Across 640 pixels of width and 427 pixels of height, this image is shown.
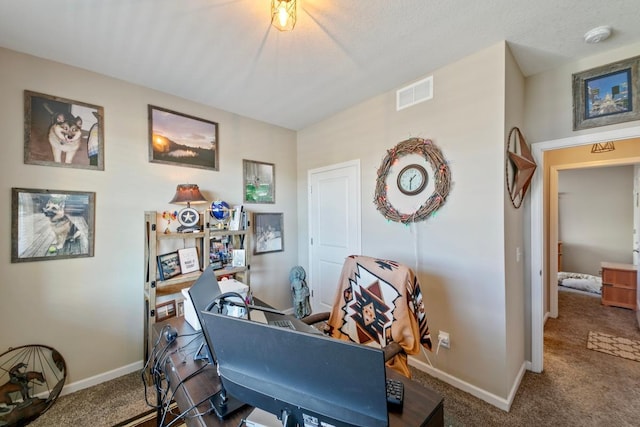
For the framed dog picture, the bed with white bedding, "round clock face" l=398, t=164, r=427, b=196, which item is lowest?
the bed with white bedding

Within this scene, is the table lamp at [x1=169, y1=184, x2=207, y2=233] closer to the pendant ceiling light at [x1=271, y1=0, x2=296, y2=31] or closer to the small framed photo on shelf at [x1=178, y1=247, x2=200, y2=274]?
the small framed photo on shelf at [x1=178, y1=247, x2=200, y2=274]

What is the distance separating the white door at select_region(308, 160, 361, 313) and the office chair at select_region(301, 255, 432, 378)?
3.82 feet

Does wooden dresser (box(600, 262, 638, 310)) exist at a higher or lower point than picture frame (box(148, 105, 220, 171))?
lower

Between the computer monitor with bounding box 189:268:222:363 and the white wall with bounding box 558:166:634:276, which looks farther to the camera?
the white wall with bounding box 558:166:634:276

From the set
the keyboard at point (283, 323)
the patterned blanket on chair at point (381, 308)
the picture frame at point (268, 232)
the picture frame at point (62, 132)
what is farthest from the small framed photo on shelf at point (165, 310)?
the patterned blanket on chair at point (381, 308)

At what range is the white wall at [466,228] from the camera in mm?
1853

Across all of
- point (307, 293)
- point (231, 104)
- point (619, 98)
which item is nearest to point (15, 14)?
point (231, 104)

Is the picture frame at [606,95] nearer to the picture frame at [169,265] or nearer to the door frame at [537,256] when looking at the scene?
the door frame at [537,256]

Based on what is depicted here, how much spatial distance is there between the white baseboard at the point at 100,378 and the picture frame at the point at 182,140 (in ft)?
6.37

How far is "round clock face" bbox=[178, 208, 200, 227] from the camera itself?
2418mm

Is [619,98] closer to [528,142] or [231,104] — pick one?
[528,142]

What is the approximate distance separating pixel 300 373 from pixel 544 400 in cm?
240

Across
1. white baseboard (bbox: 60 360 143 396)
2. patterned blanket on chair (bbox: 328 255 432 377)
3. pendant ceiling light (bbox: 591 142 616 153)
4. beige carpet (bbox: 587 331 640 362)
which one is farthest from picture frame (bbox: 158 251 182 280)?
pendant ceiling light (bbox: 591 142 616 153)

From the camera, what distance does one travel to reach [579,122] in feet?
6.59
